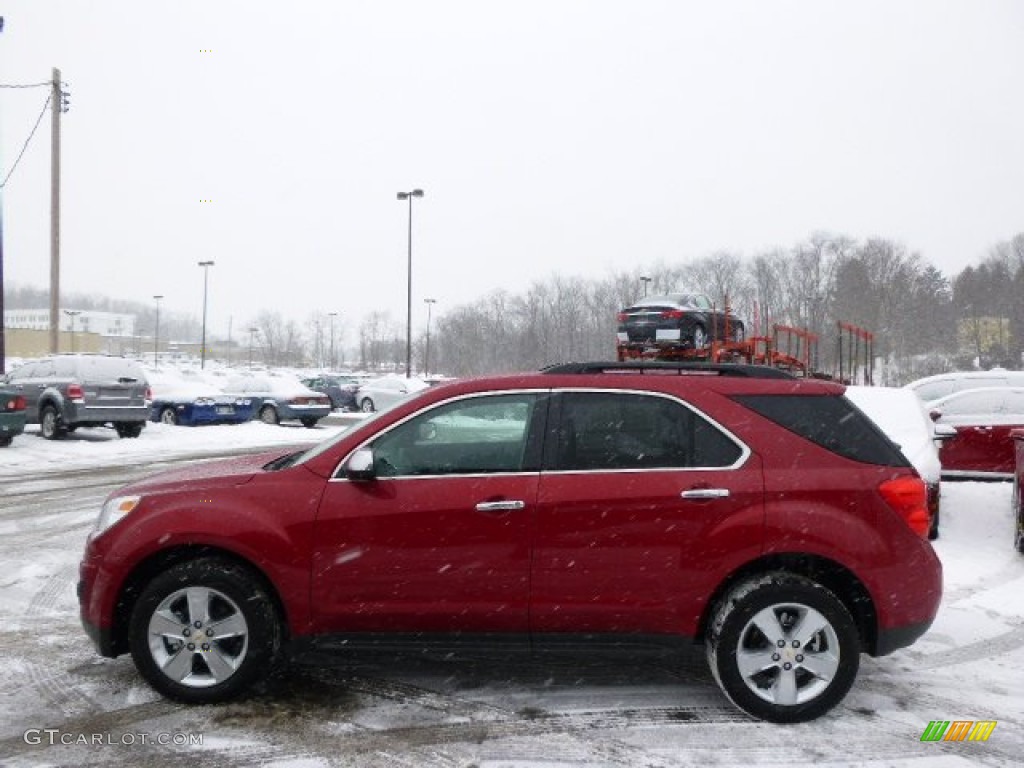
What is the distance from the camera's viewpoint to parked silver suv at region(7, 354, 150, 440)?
54.7ft

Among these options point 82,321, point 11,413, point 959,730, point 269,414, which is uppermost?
point 82,321

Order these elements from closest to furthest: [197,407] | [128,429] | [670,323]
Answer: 1. [670,323]
2. [128,429]
3. [197,407]

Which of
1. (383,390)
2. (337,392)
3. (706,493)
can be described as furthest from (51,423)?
(337,392)

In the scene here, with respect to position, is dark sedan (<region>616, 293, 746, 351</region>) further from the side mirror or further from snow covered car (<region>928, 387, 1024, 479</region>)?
the side mirror

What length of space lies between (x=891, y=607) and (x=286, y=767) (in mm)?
2840

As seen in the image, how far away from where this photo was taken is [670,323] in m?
15.0

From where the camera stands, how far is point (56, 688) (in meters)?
4.37

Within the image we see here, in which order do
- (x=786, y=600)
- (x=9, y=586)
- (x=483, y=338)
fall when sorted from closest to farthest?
(x=786, y=600)
(x=9, y=586)
(x=483, y=338)

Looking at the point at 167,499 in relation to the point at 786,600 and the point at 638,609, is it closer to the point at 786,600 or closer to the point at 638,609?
the point at 638,609

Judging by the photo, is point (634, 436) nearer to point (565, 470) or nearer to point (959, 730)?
point (565, 470)

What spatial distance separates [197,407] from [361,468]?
1956 centimetres

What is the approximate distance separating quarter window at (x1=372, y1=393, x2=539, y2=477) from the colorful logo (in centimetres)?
224

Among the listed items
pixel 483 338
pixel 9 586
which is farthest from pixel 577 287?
pixel 9 586

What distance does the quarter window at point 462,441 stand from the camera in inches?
162
